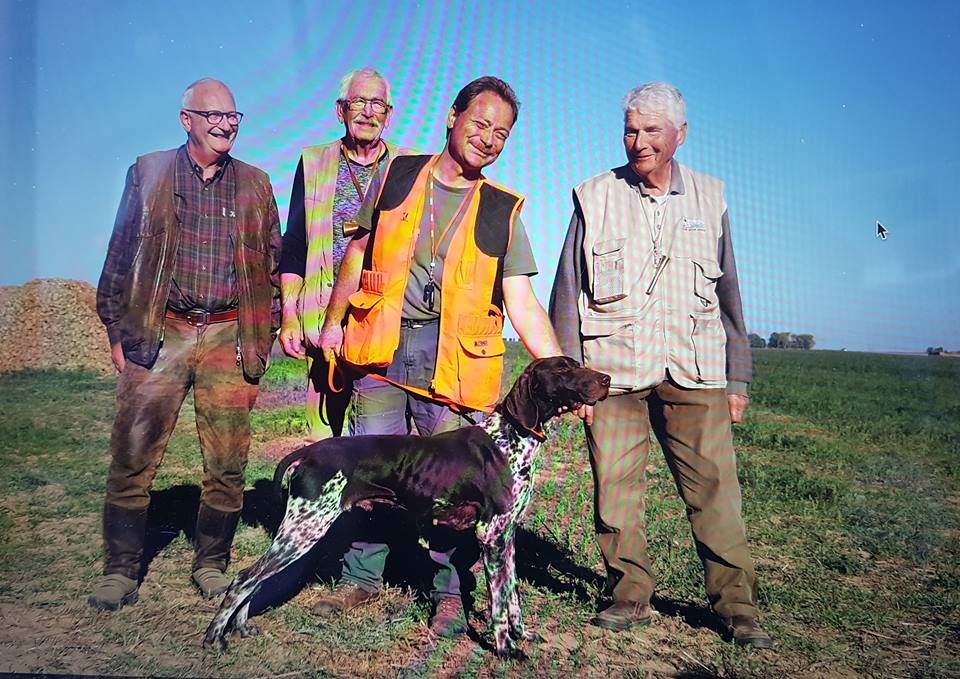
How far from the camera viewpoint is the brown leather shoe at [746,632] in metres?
3.63

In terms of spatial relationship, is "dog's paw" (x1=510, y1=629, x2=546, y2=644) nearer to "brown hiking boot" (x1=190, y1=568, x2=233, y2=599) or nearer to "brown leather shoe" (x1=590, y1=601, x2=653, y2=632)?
"brown leather shoe" (x1=590, y1=601, x2=653, y2=632)

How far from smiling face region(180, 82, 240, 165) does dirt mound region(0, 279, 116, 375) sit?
35.1 ft

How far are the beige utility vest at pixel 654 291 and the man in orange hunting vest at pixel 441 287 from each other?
0.34 m

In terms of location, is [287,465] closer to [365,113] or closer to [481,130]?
[481,130]

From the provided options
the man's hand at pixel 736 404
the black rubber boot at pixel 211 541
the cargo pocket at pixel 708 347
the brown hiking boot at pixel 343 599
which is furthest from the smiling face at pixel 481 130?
the black rubber boot at pixel 211 541

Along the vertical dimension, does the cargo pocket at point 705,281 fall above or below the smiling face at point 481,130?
below

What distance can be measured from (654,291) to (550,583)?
5.86 ft

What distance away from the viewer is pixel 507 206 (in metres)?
3.49

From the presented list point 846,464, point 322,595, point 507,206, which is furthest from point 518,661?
point 846,464

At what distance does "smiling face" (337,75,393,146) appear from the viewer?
400cm

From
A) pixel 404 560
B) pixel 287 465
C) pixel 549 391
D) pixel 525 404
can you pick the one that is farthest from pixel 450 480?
pixel 404 560

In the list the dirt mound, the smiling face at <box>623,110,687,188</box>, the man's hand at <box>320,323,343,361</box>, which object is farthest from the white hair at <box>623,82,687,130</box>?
the dirt mound

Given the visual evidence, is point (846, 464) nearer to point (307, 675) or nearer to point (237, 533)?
point (237, 533)

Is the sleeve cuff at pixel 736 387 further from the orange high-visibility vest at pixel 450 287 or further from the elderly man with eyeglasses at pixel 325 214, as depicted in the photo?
the elderly man with eyeglasses at pixel 325 214
